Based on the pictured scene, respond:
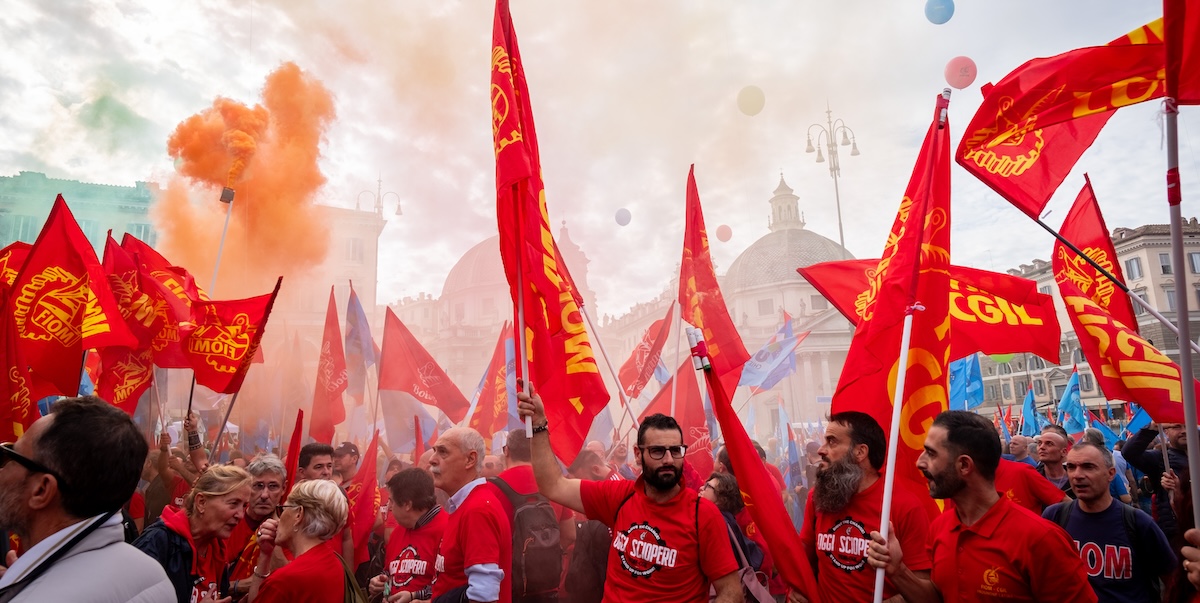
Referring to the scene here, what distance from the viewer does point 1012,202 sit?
425cm

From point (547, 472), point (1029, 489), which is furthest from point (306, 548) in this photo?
point (1029, 489)

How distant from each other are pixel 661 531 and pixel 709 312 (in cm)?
474

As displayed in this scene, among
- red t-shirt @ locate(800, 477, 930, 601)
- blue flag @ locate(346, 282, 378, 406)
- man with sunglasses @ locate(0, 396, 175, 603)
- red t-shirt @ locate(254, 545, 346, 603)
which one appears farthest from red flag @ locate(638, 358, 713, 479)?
blue flag @ locate(346, 282, 378, 406)

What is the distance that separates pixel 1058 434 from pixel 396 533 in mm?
5965

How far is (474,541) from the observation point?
377 cm

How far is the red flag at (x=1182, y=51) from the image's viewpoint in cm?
290

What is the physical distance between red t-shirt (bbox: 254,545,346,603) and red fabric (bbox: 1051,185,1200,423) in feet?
15.8

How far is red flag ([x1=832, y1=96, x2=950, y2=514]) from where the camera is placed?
385cm

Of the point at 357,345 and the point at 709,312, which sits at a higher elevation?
the point at 357,345

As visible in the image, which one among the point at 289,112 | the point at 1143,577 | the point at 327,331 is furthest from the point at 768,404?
the point at 1143,577

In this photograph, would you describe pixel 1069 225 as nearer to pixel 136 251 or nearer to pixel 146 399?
pixel 136 251

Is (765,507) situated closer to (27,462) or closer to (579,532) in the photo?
(579,532)

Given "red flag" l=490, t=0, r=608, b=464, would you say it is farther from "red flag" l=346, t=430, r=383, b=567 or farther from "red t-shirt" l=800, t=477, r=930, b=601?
"red flag" l=346, t=430, r=383, b=567

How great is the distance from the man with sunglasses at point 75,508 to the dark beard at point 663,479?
6.68 feet
